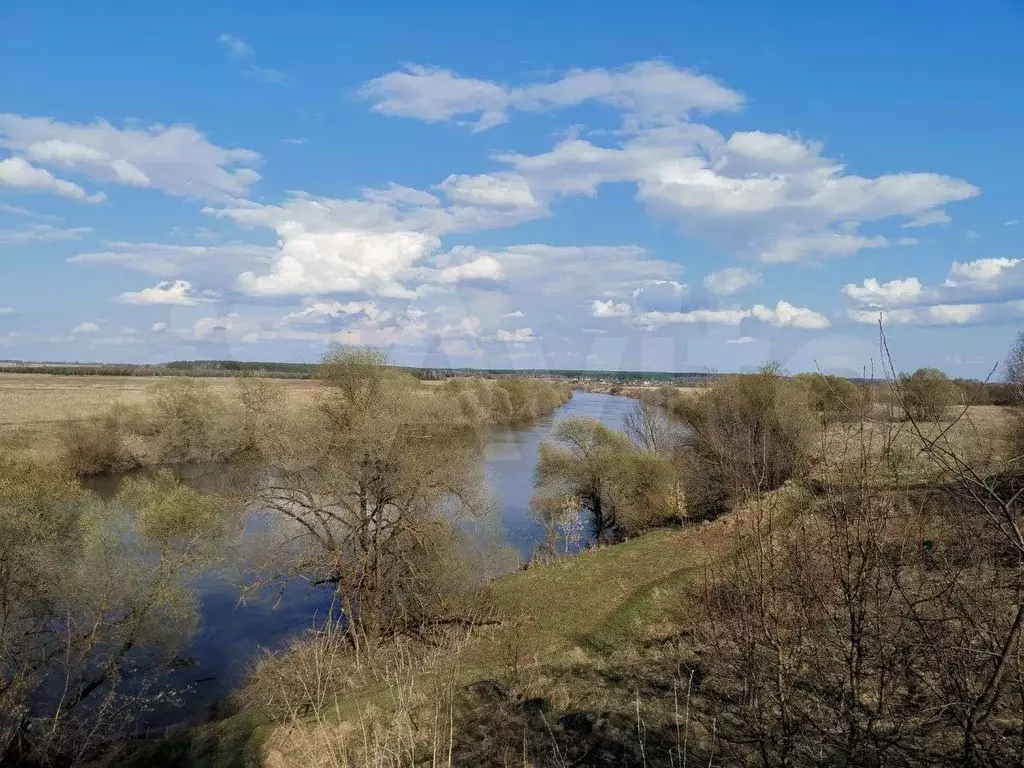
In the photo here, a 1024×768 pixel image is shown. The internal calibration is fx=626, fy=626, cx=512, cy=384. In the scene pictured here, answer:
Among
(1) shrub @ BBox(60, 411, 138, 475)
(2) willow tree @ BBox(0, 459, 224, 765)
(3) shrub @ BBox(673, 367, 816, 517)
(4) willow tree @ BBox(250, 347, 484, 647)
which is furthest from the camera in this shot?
(1) shrub @ BBox(60, 411, 138, 475)

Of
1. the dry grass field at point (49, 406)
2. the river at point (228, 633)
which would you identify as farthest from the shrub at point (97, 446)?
the river at point (228, 633)

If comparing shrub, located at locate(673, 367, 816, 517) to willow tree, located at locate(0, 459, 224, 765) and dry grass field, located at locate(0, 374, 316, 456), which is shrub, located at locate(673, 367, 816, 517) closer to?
dry grass field, located at locate(0, 374, 316, 456)

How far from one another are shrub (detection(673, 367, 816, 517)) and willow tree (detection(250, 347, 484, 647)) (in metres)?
11.3

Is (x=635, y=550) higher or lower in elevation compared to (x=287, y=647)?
higher

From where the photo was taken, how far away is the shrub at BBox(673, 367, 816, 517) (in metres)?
22.8

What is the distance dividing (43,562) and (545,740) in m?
11.5

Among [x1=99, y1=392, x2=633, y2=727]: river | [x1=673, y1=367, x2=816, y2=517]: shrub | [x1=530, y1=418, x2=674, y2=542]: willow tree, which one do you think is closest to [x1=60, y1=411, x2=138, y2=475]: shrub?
[x1=99, y1=392, x2=633, y2=727]: river

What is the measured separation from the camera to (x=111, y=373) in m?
87.8

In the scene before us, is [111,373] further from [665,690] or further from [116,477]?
[665,690]

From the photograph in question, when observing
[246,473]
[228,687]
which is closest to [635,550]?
[228,687]

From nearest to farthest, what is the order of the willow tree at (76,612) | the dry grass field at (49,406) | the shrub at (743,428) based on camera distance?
the willow tree at (76,612) < the shrub at (743,428) < the dry grass field at (49,406)

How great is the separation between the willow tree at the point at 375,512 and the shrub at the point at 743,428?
11.3 metres

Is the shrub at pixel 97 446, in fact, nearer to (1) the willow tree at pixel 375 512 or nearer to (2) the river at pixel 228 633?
(2) the river at pixel 228 633

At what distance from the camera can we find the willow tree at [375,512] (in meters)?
12.5
